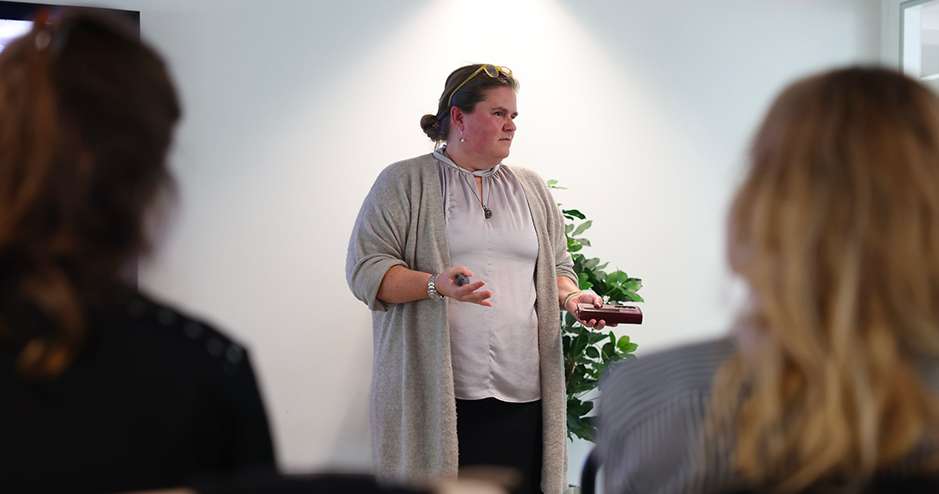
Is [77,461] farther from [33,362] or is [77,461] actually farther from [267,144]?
[267,144]

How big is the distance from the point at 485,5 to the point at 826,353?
279cm

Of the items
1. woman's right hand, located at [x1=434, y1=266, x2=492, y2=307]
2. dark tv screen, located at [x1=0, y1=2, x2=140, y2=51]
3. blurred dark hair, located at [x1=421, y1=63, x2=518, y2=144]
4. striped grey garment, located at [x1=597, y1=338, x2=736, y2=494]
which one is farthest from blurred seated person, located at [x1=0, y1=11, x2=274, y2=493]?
dark tv screen, located at [x1=0, y1=2, x2=140, y2=51]

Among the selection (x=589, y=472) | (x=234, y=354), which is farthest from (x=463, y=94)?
(x=234, y=354)

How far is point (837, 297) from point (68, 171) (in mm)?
741

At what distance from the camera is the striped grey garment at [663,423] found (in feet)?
2.49

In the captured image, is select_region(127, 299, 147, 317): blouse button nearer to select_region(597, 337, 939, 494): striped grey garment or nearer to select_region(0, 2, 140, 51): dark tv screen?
select_region(597, 337, 939, 494): striped grey garment

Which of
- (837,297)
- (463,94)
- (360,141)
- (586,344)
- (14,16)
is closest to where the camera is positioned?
(837,297)

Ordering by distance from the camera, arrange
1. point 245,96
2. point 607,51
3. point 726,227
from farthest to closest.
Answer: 1. point 607,51
2. point 245,96
3. point 726,227

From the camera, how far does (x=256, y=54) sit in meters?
2.94

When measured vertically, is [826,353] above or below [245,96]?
below

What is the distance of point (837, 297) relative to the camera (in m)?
0.72

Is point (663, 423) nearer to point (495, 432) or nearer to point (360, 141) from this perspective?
point (495, 432)

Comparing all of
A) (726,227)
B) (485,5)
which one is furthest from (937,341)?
(485,5)

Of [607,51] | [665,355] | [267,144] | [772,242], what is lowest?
[665,355]
